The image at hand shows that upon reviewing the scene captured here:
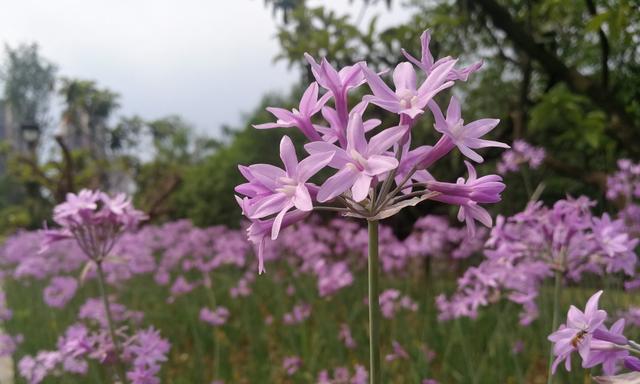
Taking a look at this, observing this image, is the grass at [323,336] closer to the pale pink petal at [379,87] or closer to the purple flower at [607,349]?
the purple flower at [607,349]

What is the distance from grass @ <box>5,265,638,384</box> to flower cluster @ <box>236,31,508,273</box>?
1527 millimetres

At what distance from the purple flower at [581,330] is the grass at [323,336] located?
132 centimetres

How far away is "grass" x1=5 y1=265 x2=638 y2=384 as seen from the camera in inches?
133

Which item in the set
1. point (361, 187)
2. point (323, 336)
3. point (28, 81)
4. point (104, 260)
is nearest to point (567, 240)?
point (361, 187)

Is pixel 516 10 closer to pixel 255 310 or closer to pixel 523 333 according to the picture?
pixel 523 333

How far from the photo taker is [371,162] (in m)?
0.95

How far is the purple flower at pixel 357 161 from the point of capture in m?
0.92

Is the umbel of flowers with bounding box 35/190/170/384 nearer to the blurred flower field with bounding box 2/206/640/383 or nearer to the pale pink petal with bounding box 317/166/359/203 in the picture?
the blurred flower field with bounding box 2/206/640/383

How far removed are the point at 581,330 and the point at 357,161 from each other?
0.53 meters

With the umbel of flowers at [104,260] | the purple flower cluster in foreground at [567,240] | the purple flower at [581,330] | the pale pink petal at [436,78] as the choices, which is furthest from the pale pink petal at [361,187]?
the umbel of flowers at [104,260]

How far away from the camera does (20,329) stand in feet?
20.1

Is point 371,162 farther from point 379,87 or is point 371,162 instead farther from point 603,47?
point 603,47

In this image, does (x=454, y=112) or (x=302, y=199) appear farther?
(x=454, y=112)

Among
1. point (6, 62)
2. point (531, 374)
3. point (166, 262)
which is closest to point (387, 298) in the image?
point (531, 374)
